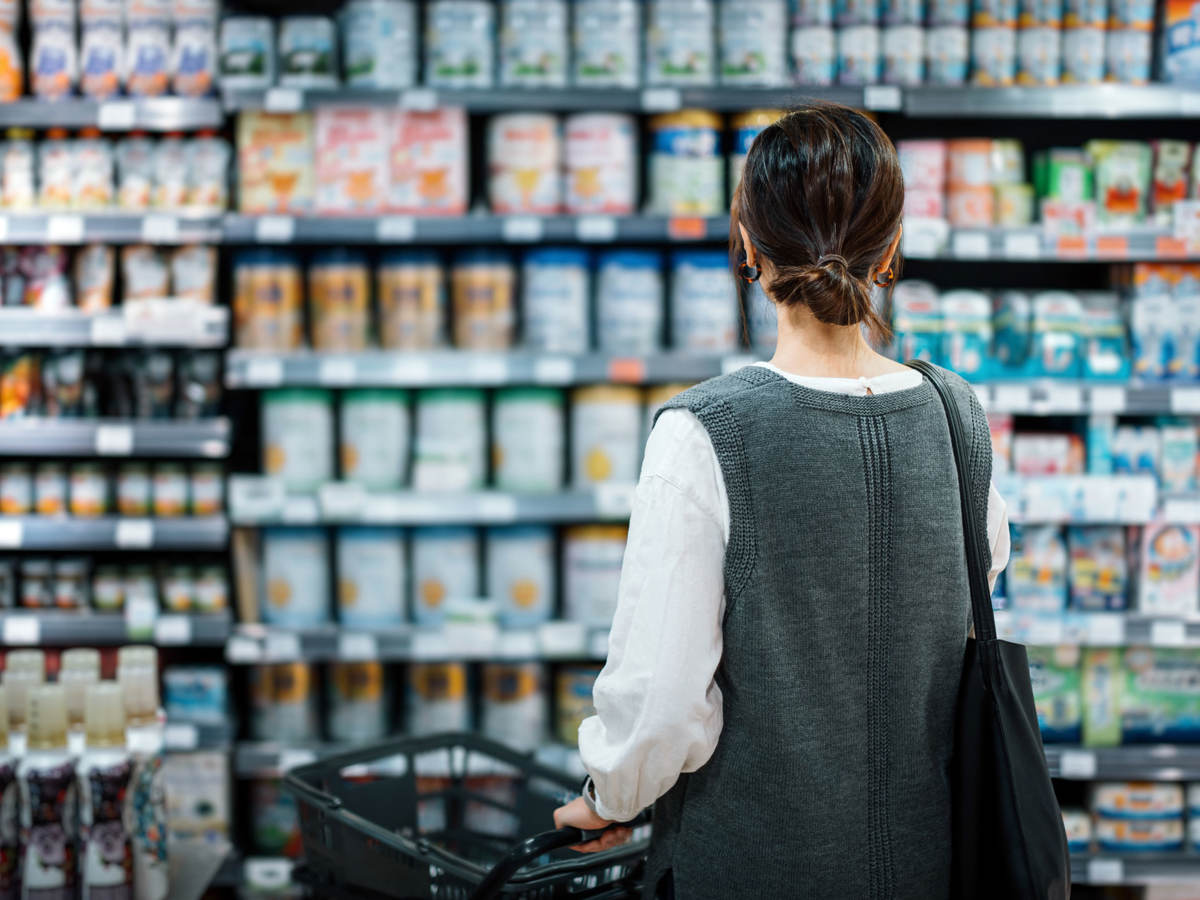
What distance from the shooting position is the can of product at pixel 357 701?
3018 millimetres

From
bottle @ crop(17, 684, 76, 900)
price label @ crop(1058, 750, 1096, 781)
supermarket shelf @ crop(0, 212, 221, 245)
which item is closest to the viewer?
bottle @ crop(17, 684, 76, 900)

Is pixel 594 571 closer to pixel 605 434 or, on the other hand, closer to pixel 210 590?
pixel 605 434

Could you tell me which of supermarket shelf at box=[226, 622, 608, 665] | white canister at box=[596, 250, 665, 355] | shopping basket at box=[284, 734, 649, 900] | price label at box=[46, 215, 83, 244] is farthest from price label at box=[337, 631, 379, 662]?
price label at box=[46, 215, 83, 244]

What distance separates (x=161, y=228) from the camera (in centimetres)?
288

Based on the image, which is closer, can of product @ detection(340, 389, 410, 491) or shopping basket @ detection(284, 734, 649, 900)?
shopping basket @ detection(284, 734, 649, 900)

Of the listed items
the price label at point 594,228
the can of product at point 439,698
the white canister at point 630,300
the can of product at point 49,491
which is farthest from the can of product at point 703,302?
the can of product at point 49,491

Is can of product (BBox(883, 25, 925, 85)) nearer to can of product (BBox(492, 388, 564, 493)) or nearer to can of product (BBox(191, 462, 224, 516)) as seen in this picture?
can of product (BBox(492, 388, 564, 493))

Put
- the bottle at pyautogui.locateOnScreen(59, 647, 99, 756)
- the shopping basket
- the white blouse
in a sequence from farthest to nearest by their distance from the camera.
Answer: the bottle at pyautogui.locateOnScreen(59, 647, 99, 756), the shopping basket, the white blouse

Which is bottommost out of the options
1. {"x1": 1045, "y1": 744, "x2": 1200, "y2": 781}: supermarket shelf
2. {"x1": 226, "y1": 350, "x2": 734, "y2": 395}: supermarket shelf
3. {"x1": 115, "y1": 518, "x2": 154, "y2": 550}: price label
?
{"x1": 1045, "y1": 744, "x2": 1200, "y2": 781}: supermarket shelf

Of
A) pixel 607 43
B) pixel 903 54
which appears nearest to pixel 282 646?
pixel 607 43

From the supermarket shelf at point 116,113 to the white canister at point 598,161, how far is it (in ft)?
3.13

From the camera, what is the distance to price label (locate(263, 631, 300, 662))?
2898mm

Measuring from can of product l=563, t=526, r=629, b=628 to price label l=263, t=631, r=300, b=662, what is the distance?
0.75 metres

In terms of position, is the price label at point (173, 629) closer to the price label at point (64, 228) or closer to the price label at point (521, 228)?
the price label at point (64, 228)
